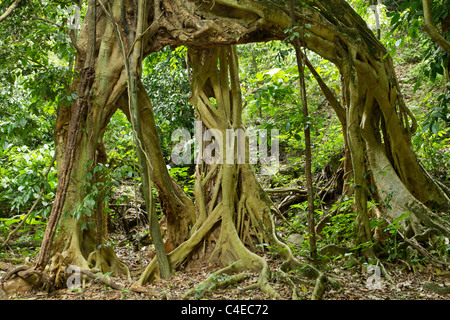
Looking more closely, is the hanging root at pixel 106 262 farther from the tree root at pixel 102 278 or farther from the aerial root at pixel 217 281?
the aerial root at pixel 217 281

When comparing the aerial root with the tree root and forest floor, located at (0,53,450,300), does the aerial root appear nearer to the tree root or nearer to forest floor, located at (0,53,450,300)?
forest floor, located at (0,53,450,300)

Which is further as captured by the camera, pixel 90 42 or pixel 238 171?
pixel 238 171

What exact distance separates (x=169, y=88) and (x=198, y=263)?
431cm

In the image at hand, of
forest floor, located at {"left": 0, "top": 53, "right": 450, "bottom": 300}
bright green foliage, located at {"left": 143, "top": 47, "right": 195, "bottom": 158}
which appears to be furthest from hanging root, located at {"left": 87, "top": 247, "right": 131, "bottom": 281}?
bright green foliage, located at {"left": 143, "top": 47, "right": 195, "bottom": 158}

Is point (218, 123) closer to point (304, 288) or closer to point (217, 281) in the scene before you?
point (217, 281)

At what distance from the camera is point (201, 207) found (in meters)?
4.82

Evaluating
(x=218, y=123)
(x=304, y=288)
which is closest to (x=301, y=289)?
(x=304, y=288)

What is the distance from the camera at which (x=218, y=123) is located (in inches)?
199

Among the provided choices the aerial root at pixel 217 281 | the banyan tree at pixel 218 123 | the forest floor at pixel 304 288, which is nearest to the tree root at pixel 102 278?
the forest floor at pixel 304 288

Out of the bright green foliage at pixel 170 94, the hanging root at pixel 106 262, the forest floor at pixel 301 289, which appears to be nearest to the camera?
the forest floor at pixel 301 289

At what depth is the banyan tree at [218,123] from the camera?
377 centimetres

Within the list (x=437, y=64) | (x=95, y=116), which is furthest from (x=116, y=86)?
(x=437, y=64)

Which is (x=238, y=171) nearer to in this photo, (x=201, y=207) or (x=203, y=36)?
(x=201, y=207)
